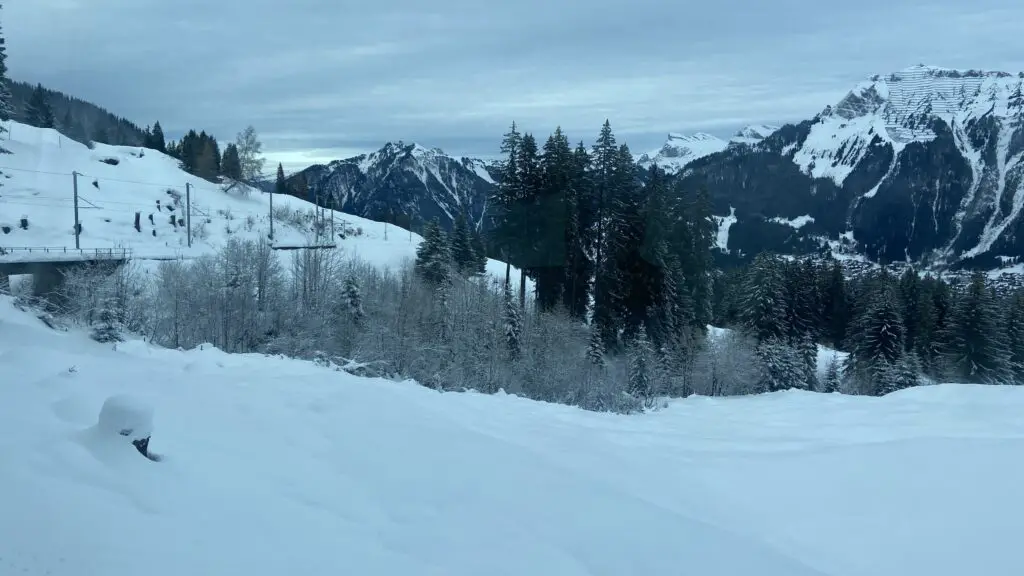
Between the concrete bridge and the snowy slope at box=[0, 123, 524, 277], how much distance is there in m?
1.15

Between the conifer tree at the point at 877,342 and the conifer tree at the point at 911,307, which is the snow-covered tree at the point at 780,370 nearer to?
the conifer tree at the point at 877,342

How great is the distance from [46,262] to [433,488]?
113ft

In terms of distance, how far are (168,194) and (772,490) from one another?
5861 cm

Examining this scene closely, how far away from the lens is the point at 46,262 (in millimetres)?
31531

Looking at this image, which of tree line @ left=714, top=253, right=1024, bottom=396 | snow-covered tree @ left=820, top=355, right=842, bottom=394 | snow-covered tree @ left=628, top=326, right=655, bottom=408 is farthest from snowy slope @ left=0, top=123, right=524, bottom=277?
snow-covered tree @ left=820, top=355, right=842, bottom=394

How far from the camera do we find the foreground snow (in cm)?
415

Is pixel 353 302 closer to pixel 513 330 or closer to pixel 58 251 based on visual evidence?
pixel 513 330

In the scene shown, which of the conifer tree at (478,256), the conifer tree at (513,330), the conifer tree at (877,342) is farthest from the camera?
the conifer tree at (478,256)

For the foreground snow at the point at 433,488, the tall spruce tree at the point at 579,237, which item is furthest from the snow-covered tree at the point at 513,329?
the foreground snow at the point at 433,488

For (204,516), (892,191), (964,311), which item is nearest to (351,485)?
(204,516)

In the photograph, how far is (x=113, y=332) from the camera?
11.6 meters

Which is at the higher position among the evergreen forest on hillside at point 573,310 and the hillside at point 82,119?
the hillside at point 82,119

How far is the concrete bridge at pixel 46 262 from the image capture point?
29.0 metres

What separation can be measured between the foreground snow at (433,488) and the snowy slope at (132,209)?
33.7m
